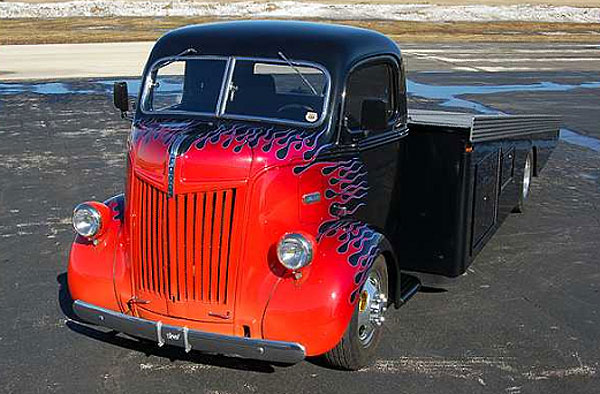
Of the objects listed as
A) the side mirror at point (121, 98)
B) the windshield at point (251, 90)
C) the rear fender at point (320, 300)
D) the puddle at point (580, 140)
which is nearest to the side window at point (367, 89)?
the windshield at point (251, 90)

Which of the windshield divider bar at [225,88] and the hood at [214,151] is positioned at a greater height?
the windshield divider bar at [225,88]

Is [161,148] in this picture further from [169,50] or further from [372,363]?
[372,363]

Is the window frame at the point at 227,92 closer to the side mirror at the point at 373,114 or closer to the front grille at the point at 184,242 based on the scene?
the side mirror at the point at 373,114

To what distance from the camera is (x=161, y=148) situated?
15.1 feet

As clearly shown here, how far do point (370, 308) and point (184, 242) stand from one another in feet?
4.17

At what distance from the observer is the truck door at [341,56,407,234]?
16.5 feet

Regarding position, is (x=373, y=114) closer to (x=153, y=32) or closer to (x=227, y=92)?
(x=227, y=92)

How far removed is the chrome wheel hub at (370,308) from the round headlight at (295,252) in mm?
549

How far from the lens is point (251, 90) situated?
16.6ft

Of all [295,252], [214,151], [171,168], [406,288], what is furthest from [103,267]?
[406,288]

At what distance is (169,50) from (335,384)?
2.61 meters

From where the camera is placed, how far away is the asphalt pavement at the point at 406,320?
183 inches

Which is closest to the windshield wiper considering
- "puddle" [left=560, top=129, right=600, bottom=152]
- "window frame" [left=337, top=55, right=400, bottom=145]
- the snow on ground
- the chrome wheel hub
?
"window frame" [left=337, top=55, right=400, bottom=145]

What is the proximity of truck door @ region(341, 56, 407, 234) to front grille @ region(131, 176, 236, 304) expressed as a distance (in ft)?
3.38
